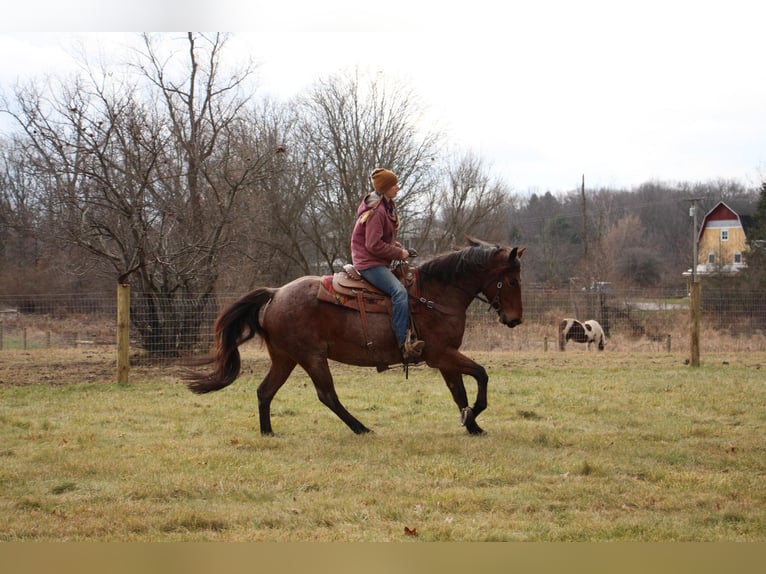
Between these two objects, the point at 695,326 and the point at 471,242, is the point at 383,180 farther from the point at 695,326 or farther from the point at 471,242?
the point at 695,326

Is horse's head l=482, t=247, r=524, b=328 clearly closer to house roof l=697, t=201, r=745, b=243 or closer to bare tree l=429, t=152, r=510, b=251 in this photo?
bare tree l=429, t=152, r=510, b=251

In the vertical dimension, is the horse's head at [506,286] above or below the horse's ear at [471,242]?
below

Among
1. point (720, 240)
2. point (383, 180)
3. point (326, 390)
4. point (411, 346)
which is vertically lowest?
point (326, 390)

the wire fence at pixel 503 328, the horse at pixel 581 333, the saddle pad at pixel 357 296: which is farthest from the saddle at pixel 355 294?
the horse at pixel 581 333

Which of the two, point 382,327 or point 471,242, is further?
point 471,242

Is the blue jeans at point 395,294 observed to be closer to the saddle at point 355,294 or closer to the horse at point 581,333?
the saddle at point 355,294

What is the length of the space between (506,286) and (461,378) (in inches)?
39.2

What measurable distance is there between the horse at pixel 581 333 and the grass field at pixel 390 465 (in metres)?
6.87

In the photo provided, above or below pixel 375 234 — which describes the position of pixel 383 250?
below

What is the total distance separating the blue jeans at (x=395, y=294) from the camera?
683 cm

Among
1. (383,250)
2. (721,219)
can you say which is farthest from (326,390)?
(721,219)

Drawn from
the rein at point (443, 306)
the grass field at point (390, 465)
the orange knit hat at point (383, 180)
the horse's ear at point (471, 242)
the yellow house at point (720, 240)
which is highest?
the yellow house at point (720, 240)

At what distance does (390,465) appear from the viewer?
18.4 feet

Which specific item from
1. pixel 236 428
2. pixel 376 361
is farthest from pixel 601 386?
pixel 236 428
